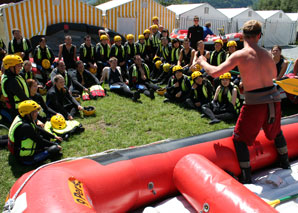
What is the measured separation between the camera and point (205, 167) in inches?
92.5

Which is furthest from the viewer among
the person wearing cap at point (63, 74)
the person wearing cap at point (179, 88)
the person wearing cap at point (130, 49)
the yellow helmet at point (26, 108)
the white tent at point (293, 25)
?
the white tent at point (293, 25)

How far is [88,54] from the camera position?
7.47 m

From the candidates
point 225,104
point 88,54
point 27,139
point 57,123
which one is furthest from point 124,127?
point 88,54

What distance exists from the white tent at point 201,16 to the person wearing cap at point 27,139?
11.6 m

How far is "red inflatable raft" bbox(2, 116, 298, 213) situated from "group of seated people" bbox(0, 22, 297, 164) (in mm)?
1088

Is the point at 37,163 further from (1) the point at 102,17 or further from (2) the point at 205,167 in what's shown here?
(1) the point at 102,17

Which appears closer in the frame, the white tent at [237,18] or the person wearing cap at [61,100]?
the person wearing cap at [61,100]

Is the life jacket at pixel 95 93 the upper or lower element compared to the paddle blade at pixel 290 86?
lower

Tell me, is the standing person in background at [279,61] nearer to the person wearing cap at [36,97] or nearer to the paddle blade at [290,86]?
the paddle blade at [290,86]

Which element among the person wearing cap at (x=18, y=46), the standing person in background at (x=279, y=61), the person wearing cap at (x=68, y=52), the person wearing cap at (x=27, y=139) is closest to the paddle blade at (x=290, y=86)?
the standing person in background at (x=279, y=61)

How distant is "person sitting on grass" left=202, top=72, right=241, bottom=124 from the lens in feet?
16.2

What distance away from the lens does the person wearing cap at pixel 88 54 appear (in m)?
7.40

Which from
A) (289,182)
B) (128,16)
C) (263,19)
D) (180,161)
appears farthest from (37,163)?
(263,19)

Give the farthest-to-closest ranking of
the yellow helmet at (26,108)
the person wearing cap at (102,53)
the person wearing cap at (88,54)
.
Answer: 1. the person wearing cap at (102,53)
2. the person wearing cap at (88,54)
3. the yellow helmet at (26,108)
